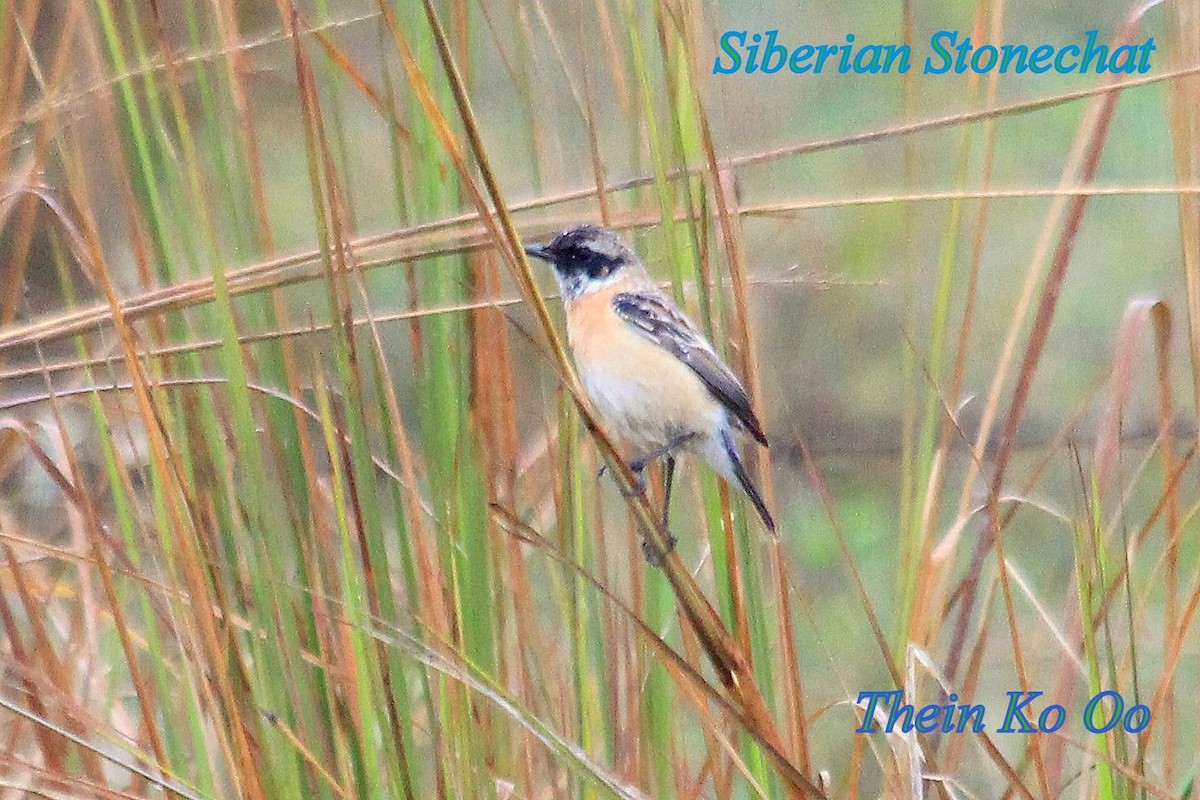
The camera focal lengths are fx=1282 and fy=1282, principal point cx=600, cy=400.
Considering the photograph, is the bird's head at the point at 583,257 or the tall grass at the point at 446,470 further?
the bird's head at the point at 583,257

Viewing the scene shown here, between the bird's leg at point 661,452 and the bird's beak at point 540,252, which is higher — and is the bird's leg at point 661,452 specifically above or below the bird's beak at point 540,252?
below

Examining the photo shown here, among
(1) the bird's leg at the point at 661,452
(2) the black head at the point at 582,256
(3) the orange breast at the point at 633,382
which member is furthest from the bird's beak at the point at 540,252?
(1) the bird's leg at the point at 661,452

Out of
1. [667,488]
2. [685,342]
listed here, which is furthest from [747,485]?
[685,342]

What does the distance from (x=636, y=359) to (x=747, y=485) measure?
407mm

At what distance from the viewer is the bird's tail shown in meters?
1.51

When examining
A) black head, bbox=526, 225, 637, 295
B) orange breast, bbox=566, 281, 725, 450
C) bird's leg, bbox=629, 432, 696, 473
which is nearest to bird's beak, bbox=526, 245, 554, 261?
black head, bbox=526, 225, 637, 295

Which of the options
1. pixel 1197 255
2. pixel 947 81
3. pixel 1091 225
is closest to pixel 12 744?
pixel 1197 255

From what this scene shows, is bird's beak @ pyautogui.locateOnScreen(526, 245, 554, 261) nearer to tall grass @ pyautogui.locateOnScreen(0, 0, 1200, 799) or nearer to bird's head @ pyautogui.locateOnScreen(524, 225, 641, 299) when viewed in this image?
bird's head @ pyautogui.locateOnScreen(524, 225, 641, 299)

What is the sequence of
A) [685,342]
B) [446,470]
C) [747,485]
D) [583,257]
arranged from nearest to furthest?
[446,470]
[747,485]
[685,342]
[583,257]

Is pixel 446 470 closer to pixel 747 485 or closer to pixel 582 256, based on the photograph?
pixel 747 485

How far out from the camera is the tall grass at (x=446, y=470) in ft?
4.42

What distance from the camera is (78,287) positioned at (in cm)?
219

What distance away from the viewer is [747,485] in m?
1.59

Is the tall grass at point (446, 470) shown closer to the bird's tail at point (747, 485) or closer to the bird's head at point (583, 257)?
the bird's tail at point (747, 485)
